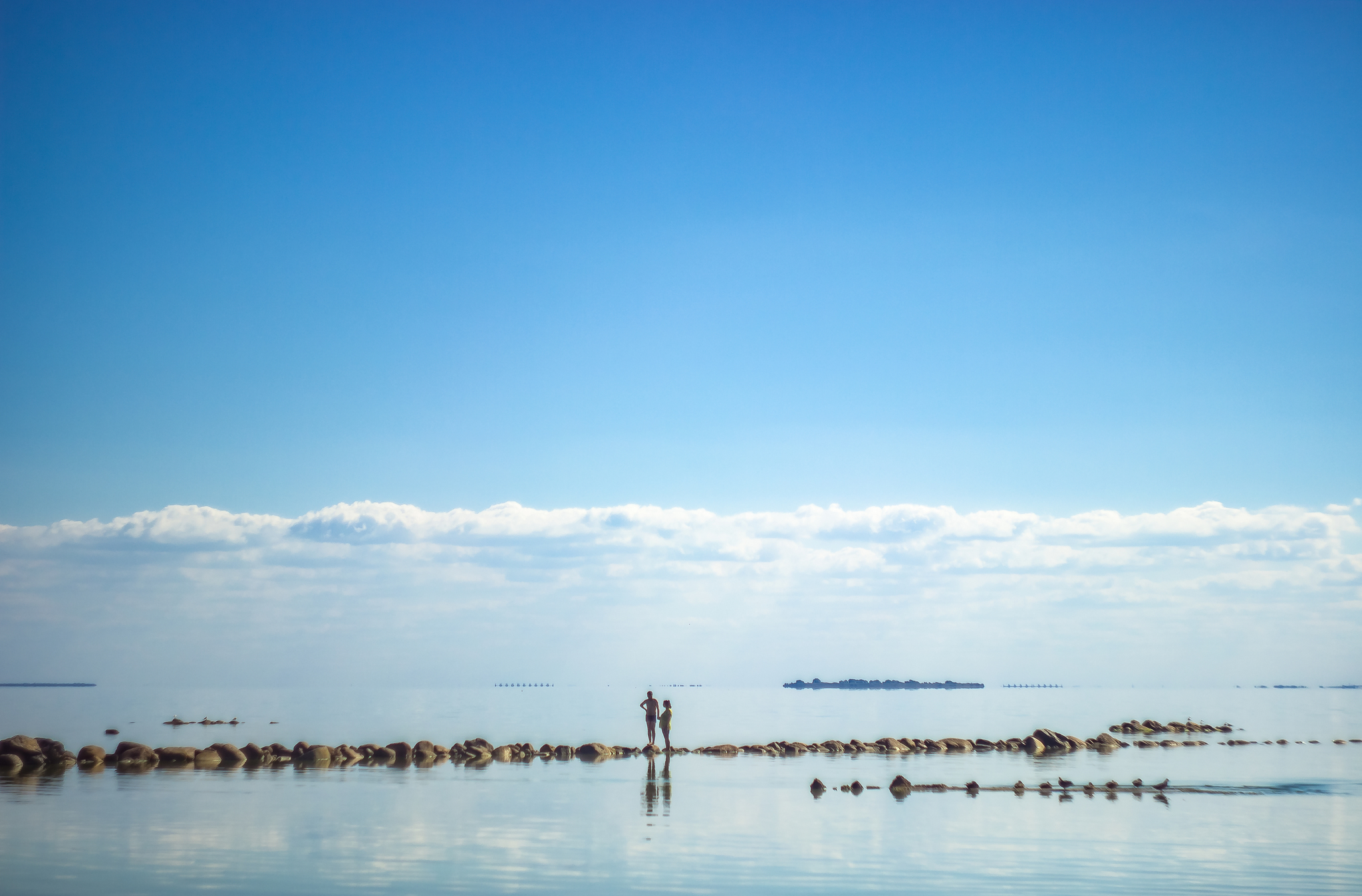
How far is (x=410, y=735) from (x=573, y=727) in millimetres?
13532

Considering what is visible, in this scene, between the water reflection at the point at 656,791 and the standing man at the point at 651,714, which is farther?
the standing man at the point at 651,714

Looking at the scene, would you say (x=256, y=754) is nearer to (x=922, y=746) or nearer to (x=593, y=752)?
(x=593, y=752)

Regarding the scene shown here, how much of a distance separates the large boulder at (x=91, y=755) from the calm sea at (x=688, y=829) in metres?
3.19

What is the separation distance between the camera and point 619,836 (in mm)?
22797

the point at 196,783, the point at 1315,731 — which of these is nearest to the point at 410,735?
the point at 196,783

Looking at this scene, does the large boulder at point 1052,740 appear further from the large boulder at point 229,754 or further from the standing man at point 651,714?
the large boulder at point 229,754

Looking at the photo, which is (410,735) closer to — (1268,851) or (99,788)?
(99,788)

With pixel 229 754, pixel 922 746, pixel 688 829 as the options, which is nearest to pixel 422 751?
pixel 229 754

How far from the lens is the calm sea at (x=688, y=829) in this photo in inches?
731

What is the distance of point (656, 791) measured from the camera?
3108 centimetres

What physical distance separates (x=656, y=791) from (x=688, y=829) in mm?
7264

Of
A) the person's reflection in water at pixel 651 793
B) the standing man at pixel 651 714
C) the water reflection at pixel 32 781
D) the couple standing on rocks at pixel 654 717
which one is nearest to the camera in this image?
the person's reflection in water at pixel 651 793

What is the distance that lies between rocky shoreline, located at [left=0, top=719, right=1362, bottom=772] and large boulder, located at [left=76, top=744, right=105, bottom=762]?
0.03 m

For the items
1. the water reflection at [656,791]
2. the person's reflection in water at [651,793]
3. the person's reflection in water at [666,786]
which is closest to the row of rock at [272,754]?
the person's reflection in water at [666,786]
